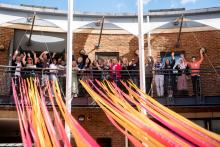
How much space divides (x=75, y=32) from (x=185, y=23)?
197 inches

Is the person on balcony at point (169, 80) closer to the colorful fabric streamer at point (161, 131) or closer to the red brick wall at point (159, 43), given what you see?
the colorful fabric streamer at point (161, 131)

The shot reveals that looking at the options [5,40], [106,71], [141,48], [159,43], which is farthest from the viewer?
[159,43]

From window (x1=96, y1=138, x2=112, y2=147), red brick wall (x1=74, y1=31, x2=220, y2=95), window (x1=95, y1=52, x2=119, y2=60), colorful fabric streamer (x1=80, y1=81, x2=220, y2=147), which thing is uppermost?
red brick wall (x1=74, y1=31, x2=220, y2=95)

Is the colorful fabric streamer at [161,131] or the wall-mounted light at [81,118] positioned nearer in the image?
the colorful fabric streamer at [161,131]

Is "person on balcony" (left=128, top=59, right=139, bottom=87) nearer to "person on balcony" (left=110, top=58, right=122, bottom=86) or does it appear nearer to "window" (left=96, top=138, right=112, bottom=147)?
"person on balcony" (left=110, top=58, right=122, bottom=86)

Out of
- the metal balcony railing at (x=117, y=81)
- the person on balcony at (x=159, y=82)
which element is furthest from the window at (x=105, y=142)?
the person on balcony at (x=159, y=82)

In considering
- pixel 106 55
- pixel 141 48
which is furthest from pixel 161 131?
pixel 106 55

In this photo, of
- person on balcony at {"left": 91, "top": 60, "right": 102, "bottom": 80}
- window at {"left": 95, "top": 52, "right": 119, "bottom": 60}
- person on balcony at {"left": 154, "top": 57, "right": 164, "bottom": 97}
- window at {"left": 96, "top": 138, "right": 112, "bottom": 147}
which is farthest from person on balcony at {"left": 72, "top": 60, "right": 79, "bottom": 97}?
window at {"left": 95, "top": 52, "right": 119, "bottom": 60}

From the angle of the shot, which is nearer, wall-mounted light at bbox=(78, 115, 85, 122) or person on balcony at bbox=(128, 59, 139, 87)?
person on balcony at bbox=(128, 59, 139, 87)

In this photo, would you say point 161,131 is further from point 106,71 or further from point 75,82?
point 75,82

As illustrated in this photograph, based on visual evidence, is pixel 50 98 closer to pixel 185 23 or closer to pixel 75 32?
pixel 75 32

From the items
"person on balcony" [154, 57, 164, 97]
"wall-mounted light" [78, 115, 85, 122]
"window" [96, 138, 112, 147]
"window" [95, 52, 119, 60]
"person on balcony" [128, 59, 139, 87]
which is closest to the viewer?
"person on balcony" [154, 57, 164, 97]

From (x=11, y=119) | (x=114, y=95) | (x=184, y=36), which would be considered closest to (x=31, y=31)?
(x=11, y=119)

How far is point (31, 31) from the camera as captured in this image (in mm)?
15273
